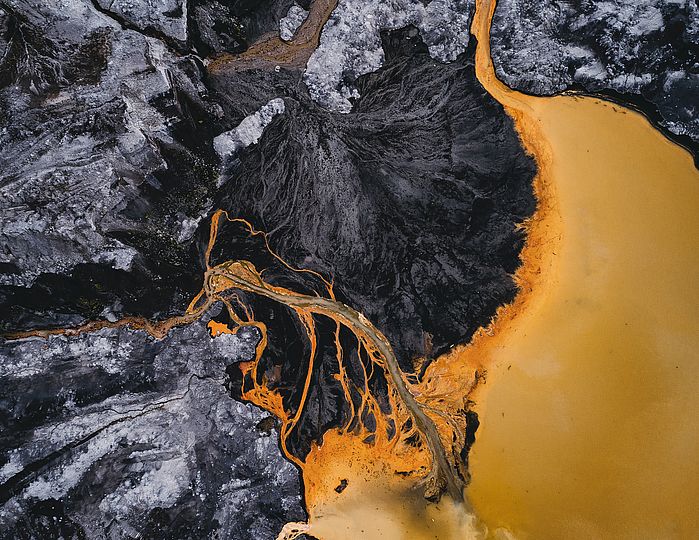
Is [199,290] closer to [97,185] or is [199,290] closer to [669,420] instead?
[97,185]

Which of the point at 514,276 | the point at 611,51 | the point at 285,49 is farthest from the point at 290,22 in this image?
the point at 514,276

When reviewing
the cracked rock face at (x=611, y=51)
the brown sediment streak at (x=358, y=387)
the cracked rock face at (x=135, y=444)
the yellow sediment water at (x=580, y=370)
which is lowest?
the cracked rock face at (x=135, y=444)

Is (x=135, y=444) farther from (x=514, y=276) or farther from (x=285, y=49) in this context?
(x=285, y=49)

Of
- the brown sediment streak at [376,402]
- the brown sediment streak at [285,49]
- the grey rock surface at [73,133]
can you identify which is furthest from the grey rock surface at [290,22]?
the brown sediment streak at [376,402]

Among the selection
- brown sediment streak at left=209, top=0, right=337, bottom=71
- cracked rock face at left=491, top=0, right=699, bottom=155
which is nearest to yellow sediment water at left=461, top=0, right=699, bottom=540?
cracked rock face at left=491, top=0, right=699, bottom=155

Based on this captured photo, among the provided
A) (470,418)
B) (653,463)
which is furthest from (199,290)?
(653,463)

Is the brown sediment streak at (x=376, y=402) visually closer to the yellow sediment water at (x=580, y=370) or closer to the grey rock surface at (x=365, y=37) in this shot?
the yellow sediment water at (x=580, y=370)
